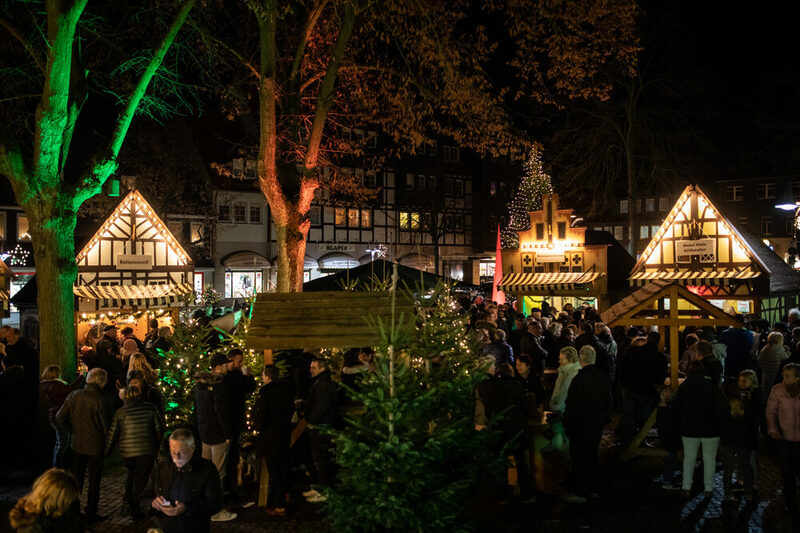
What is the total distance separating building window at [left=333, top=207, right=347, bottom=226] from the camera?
3844 centimetres

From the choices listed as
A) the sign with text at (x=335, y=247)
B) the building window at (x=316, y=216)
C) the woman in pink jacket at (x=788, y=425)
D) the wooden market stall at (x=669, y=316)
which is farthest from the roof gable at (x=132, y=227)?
the sign with text at (x=335, y=247)

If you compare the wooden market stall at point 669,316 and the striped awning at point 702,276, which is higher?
the striped awning at point 702,276

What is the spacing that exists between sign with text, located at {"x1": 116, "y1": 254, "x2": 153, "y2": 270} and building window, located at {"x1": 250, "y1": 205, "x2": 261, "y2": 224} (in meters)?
16.8

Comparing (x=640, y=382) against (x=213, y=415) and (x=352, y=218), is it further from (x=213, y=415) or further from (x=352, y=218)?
(x=352, y=218)

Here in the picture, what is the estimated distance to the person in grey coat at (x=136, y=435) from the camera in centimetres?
646

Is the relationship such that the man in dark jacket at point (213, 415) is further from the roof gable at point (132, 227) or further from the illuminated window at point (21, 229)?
the illuminated window at point (21, 229)

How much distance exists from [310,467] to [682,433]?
453cm

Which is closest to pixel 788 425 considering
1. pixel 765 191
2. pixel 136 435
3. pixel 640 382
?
pixel 640 382

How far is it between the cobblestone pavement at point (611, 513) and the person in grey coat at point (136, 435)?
1.94 ft

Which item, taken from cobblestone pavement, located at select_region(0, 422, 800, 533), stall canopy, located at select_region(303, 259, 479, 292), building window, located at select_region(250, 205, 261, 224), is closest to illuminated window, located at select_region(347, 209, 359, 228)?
building window, located at select_region(250, 205, 261, 224)

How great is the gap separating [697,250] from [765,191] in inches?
1616

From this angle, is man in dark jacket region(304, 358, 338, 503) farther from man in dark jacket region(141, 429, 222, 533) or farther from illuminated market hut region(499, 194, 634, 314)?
illuminated market hut region(499, 194, 634, 314)

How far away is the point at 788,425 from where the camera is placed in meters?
6.64

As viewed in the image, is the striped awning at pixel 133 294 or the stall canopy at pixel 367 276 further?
the striped awning at pixel 133 294
